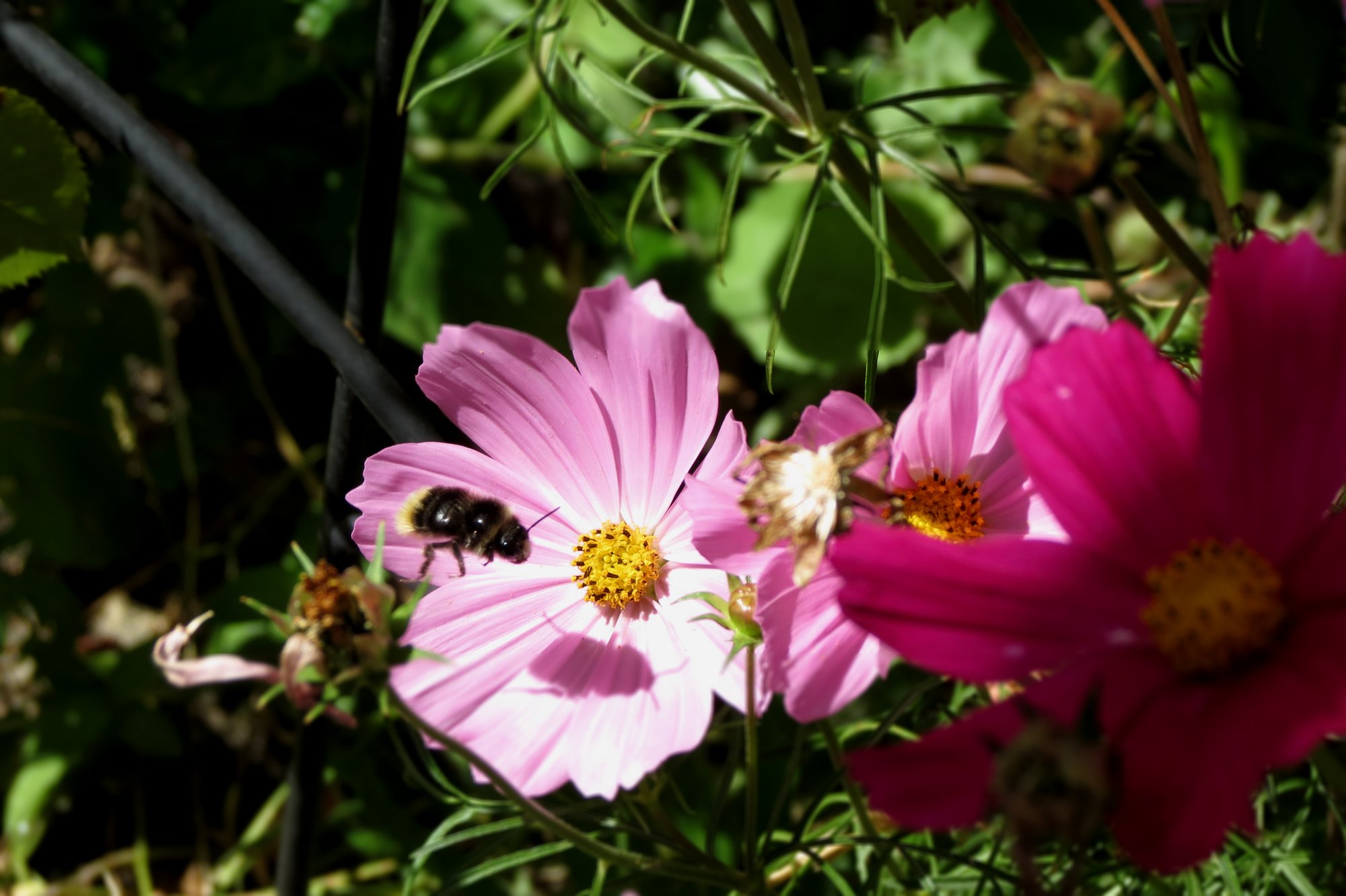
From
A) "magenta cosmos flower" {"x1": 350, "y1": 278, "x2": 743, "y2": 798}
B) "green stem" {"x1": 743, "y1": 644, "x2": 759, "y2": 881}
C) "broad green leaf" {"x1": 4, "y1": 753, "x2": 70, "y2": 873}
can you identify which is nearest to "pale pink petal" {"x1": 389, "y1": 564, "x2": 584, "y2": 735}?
"magenta cosmos flower" {"x1": 350, "y1": 278, "x2": 743, "y2": 798}

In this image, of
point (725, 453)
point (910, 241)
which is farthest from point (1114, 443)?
point (910, 241)

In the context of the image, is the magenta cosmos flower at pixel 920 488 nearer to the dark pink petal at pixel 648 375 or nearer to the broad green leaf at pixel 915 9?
the dark pink petal at pixel 648 375

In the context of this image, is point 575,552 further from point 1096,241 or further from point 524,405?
point 1096,241

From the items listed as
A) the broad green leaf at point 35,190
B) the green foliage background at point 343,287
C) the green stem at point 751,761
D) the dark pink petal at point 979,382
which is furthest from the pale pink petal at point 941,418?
the broad green leaf at point 35,190

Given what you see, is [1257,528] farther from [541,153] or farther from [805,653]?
[541,153]

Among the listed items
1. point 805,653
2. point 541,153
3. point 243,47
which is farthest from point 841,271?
point 805,653
